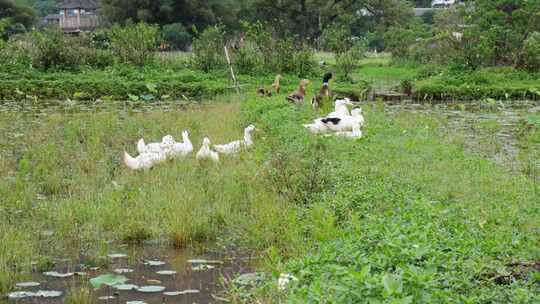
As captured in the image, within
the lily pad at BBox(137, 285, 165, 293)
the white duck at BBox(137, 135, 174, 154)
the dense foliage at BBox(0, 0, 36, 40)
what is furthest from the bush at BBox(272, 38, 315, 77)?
the dense foliage at BBox(0, 0, 36, 40)

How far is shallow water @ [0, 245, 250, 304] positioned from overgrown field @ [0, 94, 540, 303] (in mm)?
215

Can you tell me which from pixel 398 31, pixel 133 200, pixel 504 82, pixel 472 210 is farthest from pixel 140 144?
pixel 398 31

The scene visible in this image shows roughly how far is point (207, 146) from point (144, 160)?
2.99 ft

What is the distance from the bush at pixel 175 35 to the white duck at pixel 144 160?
94.0ft

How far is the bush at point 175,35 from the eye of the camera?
37906 mm

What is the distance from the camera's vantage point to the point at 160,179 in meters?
8.78

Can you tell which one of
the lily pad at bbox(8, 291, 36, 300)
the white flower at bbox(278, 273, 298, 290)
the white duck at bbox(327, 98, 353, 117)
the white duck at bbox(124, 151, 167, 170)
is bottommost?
the lily pad at bbox(8, 291, 36, 300)

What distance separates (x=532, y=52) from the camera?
22812 mm

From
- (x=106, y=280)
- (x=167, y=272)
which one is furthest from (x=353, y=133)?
(x=106, y=280)

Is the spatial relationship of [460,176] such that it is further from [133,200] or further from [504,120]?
[504,120]

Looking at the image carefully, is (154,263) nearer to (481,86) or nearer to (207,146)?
(207,146)

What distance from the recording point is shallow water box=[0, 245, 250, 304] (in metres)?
5.59

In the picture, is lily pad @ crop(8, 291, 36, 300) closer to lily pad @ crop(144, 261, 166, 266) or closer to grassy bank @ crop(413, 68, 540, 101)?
lily pad @ crop(144, 261, 166, 266)

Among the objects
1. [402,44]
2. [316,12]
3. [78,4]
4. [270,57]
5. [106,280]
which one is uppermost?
[78,4]
